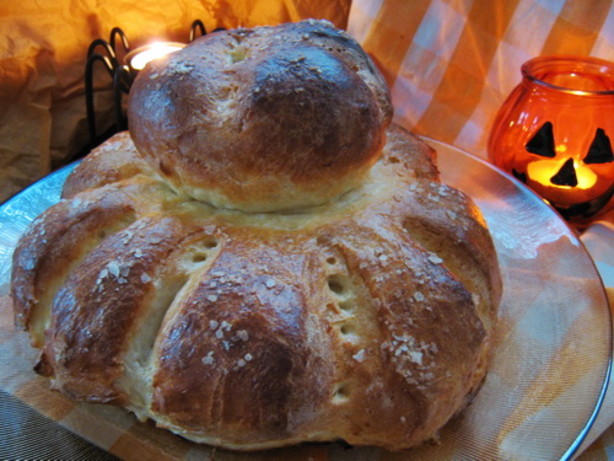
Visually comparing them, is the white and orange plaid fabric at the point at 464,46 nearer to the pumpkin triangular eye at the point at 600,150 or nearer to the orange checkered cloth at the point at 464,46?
the orange checkered cloth at the point at 464,46

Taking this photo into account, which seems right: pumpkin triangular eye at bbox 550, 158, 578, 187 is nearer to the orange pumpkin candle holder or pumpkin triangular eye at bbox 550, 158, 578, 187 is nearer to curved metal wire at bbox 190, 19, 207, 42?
the orange pumpkin candle holder

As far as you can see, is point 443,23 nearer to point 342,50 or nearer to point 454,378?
point 342,50

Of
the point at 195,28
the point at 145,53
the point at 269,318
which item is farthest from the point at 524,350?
the point at 195,28

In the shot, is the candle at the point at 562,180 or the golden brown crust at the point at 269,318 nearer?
the golden brown crust at the point at 269,318

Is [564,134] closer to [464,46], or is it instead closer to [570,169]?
[570,169]

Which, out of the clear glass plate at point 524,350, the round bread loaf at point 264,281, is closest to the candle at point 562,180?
the clear glass plate at point 524,350

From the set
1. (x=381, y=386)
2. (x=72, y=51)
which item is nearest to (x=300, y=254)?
(x=381, y=386)
